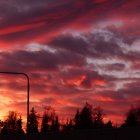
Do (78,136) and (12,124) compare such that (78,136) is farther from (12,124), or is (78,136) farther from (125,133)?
(12,124)

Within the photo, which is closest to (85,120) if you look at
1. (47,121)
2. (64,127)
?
(64,127)

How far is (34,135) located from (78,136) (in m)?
12.8

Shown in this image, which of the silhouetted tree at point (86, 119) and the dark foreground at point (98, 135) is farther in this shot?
the silhouetted tree at point (86, 119)

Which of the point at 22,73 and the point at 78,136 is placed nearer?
the point at 22,73

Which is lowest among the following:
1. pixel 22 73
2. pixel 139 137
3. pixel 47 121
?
pixel 139 137

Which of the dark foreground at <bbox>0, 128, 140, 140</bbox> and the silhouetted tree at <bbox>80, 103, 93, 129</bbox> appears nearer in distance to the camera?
the dark foreground at <bbox>0, 128, 140, 140</bbox>

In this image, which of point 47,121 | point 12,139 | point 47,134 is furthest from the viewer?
point 47,121

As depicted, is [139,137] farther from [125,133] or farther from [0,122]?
[0,122]

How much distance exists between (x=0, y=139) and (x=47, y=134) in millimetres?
15719

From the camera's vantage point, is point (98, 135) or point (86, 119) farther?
point (86, 119)

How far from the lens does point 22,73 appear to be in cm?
4488

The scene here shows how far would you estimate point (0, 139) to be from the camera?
80.3m

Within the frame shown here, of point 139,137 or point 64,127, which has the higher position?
point 64,127

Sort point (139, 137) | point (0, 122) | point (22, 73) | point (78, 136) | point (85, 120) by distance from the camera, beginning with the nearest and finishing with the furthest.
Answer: point (22, 73)
point (139, 137)
point (78, 136)
point (85, 120)
point (0, 122)
